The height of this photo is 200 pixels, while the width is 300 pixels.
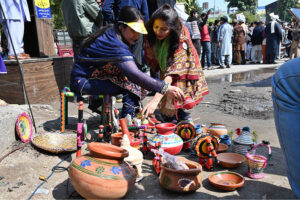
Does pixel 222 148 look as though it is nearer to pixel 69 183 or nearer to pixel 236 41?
pixel 69 183

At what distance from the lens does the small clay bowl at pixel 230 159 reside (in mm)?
2248

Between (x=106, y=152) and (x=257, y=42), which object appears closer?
(x=106, y=152)

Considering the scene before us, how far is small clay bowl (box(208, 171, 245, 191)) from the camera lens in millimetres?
1904

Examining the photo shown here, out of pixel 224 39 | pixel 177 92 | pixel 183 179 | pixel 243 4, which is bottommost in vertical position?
pixel 183 179

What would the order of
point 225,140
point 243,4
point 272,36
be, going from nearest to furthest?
point 225,140 < point 272,36 < point 243,4

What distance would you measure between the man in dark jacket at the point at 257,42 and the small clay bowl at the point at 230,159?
10.1 m

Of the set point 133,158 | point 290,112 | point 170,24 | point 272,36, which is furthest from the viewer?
point 272,36

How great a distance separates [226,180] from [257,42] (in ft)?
35.3

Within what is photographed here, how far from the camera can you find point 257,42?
11453mm

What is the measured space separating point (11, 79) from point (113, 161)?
3.04 m

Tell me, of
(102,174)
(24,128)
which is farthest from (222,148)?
(24,128)

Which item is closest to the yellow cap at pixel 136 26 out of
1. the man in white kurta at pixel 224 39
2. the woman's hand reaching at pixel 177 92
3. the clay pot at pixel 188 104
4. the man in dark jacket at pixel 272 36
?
the woman's hand reaching at pixel 177 92

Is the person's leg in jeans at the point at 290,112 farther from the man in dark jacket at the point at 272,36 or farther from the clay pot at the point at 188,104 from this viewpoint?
the man in dark jacket at the point at 272,36

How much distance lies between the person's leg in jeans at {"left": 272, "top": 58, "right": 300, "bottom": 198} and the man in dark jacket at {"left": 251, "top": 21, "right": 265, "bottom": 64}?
424 inches
